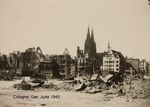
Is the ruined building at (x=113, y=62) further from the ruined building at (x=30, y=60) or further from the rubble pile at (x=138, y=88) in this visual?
the ruined building at (x=30, y=60)

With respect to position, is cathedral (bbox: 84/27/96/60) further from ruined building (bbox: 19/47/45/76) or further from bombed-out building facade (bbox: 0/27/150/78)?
ruined building (bbox: 19/47/45/76)

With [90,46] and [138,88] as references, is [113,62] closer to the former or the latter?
[90,46]

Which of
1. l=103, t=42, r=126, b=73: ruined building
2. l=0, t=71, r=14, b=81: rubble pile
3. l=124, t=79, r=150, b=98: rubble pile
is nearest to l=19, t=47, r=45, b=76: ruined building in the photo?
l=0, t=71, r=14, b=81: rubble pile

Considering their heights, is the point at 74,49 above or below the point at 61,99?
above

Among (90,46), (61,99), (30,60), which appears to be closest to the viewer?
(61,99)

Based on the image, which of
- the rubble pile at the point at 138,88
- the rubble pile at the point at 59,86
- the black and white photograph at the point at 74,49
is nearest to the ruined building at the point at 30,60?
the black and white photograph at the point at 74,49

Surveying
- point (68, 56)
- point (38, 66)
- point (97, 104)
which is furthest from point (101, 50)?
point (38, 66)

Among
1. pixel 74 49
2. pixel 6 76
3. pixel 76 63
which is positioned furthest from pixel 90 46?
pixel 6 76
